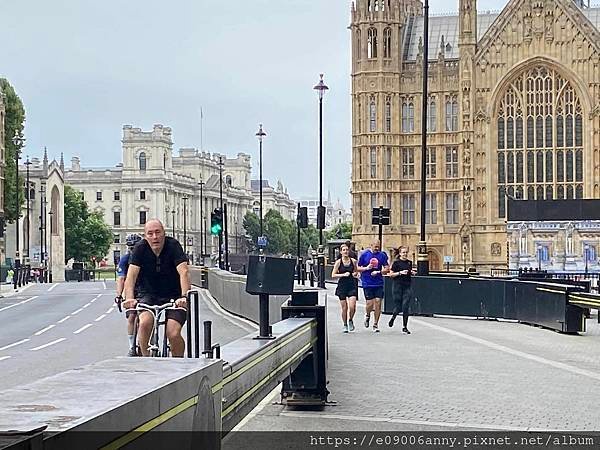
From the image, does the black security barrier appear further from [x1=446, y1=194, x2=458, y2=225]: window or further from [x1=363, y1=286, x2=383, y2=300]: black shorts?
[x1=446, y1=194, x2=458, y2=225]: window

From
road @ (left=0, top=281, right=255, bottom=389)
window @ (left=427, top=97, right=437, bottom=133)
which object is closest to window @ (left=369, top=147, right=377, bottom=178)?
window @ (left=427, top=97, right=437, bottom=133)

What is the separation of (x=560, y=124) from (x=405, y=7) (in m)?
22.6

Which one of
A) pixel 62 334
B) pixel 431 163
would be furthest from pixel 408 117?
pixel 62 334

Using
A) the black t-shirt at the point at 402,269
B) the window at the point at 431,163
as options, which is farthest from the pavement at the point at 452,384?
the window at the point at 431,163

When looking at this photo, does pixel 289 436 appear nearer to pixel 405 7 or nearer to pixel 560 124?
pixel 560 124

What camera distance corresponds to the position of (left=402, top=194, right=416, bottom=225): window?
83.8m

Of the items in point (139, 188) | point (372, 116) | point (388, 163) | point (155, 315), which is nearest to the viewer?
point (155, 315)

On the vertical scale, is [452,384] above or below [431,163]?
below

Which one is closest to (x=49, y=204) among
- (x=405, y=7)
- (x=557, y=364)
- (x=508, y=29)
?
(x=405, y=7)

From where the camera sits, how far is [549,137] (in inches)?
3127

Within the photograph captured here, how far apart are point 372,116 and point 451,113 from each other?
578 centimetres

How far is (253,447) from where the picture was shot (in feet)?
31.8

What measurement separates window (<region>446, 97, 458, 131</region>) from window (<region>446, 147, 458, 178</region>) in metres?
1.68

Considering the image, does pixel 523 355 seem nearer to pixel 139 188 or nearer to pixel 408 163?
pixel 408 163
